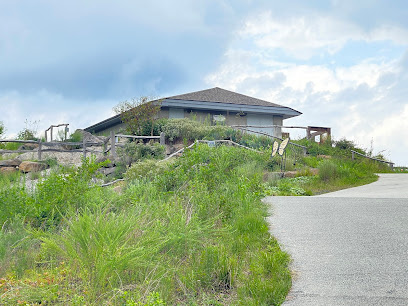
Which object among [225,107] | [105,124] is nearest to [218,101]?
[225,107]

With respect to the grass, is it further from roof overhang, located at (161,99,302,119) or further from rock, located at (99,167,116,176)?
roof overhang, located at (161,99,302,119)

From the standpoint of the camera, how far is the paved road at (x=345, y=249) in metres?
4.59

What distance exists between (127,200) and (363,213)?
15.6 ft

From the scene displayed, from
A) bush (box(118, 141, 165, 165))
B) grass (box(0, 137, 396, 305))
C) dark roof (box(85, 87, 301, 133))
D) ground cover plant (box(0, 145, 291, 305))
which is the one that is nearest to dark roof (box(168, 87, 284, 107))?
dark roof (box(85, 87, 301, 133))

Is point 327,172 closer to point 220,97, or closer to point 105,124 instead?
point 220,97

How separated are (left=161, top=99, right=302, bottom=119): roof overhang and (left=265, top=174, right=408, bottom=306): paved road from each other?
58.9 feet

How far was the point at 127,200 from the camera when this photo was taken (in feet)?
26.7

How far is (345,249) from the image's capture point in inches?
245

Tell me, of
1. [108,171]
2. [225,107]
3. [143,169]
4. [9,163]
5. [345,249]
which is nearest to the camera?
[345,249]

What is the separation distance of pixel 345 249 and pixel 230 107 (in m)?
23.4

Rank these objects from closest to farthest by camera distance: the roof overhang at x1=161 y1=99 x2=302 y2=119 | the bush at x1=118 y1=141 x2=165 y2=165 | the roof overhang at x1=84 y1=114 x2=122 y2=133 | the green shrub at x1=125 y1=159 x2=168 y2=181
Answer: the green shrub at x1=125 y1=159 x2=168 y2=181 → the bush at x1=118 y1=141 x2=165 y2=165 → the roof overhang at x1=161 y1=99 x2=302 y2=119 → the roof overhang at x1=84 y1=114 x2=122 y2=133

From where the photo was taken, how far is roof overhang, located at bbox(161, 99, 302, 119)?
27922mm

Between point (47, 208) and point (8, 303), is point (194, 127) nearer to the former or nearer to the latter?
point (47, 208)

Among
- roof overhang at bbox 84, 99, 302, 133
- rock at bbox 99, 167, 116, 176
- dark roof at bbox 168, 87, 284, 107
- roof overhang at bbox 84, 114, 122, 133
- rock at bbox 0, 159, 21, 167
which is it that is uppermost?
dark roof at bbox 168, 87, 284, 107
